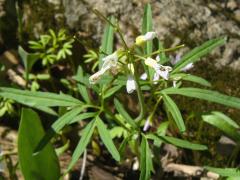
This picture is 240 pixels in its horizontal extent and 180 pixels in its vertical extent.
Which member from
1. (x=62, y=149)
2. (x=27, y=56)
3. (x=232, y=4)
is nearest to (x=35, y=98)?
(x=62, y=149)

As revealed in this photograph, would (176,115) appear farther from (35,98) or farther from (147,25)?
(35,98)

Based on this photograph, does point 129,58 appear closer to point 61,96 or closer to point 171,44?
point 61,96

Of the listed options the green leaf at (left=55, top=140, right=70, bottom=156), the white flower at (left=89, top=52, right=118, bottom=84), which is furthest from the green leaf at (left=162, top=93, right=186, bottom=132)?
the green leaf at (left=55, top=140, right=70, bottom=156)

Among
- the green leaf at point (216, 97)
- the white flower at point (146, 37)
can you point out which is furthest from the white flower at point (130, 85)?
the green leaf at point (216, 97)

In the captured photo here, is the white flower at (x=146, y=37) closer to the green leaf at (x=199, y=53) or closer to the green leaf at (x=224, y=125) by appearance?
the green leaf at (x=199, y=53)

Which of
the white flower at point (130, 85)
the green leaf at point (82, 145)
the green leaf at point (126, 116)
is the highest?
the white flower at point (130, 85)

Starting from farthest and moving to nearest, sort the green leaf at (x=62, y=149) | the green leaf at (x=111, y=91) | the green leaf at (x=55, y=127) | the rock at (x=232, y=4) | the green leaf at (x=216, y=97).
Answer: the rock at (x=232, y=4) < the green leaf at (x=62, y=149) < the green leaf at (x=111, y=91) < the green leaf at (x=55, y=127) < the green leaf at (x=216, y=97)
